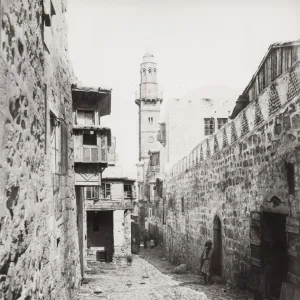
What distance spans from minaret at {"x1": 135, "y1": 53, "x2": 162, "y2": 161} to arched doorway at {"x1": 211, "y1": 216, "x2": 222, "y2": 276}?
1530 inches

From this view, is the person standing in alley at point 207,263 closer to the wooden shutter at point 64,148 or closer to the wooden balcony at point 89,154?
the wooden balcony at point 89,154

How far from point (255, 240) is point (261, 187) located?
1077 millimetres

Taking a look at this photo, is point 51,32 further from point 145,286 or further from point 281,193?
point 145,286

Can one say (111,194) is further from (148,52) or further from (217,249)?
(148,52)

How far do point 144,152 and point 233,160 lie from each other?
4108 centimetres

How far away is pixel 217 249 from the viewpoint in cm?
1129

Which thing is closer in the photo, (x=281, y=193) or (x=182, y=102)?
(x=281, y=193)

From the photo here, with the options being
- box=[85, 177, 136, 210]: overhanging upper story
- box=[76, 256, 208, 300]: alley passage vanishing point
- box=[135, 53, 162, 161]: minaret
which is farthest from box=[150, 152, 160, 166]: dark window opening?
box=[76, 256, 208, 300]: alley passage vanishing point

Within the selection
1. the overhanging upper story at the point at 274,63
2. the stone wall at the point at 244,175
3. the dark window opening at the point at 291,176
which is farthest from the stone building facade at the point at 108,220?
the dark window opening at the point at 291,176

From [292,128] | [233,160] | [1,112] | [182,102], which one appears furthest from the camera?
[182,102]

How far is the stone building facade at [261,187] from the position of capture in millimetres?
6523

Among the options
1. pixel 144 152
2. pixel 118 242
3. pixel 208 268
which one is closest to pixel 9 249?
pixel 208 268

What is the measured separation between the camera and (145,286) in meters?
11.5

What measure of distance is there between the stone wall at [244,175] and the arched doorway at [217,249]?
310mm
